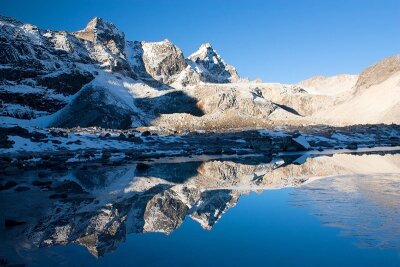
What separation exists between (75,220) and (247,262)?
4.23 m

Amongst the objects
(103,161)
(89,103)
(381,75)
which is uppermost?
(381,75)

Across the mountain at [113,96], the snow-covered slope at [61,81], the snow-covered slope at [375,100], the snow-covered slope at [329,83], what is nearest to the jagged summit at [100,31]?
the snow-covered slope at [61,81]

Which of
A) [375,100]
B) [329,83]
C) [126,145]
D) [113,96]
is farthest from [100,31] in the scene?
[126,145]

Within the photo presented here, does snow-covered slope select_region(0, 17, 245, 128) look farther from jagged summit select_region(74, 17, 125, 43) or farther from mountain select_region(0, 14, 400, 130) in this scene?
jagged summit select_region(74, 17, 125, 43)

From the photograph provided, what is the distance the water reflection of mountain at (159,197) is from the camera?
781 cm

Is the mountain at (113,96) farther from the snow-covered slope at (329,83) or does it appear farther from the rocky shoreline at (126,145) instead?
the snow-covered slope at (329,83)

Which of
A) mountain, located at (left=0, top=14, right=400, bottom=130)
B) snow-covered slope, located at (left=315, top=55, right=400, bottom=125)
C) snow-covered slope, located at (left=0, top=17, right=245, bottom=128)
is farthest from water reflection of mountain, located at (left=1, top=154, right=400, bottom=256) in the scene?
snow-covered slope, located at (left=315, top=55, right=400, bottom=125)

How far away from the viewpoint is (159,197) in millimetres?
11031

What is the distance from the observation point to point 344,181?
13.9 metres

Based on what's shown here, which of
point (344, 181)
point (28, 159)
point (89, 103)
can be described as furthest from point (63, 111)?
point (344, 181)

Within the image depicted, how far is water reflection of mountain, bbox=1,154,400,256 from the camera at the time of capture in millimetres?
7808

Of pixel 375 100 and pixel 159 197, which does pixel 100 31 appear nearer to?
pixel 375 100

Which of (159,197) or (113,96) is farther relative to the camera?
(113,96)

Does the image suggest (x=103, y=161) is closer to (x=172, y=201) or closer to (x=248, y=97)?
(x=172, y=201)
